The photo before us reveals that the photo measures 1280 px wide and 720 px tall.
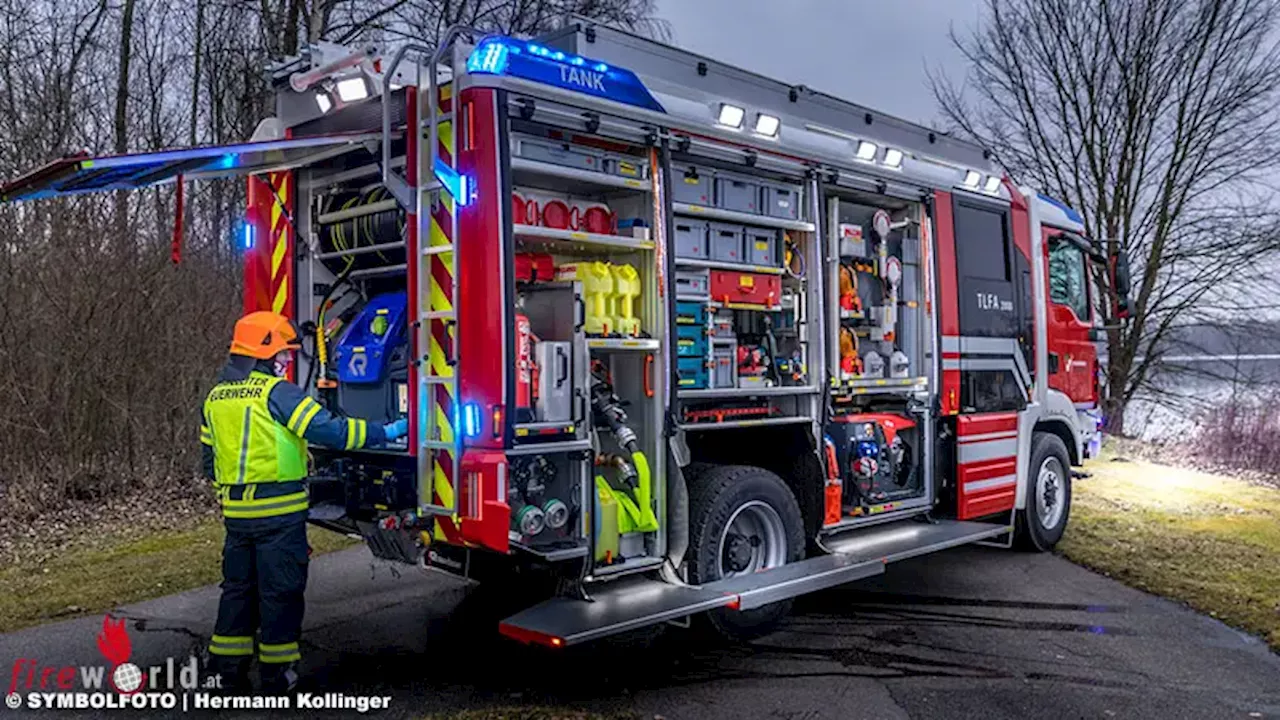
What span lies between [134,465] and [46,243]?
2156mm

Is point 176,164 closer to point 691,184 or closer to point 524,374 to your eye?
point 524,374

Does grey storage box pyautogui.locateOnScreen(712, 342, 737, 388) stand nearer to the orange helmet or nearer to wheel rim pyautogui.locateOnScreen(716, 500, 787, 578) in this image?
wheel rim pyautogui.locateOnScreen(716, 500, 787, 578)

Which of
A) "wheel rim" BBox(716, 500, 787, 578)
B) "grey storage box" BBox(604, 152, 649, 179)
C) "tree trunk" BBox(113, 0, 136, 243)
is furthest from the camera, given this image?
"tree trunk" BBox(113, 0, 136, 243)

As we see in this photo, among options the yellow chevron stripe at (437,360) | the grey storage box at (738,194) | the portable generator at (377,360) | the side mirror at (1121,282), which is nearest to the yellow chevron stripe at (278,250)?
the portable generator at (377,360)

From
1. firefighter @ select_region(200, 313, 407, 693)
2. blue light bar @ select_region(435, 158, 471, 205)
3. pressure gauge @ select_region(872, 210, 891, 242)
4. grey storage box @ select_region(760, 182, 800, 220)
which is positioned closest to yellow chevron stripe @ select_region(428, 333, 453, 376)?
firefighter @ select_region(200, 313, 407, 693)

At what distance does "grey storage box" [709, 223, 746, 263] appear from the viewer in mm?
5824

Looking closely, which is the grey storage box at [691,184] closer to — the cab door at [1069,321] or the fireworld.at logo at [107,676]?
the fireworld.at logo at [107,676]

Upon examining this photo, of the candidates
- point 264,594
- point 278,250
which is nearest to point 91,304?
point 278,250

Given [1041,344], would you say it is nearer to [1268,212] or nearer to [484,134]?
[484,134]

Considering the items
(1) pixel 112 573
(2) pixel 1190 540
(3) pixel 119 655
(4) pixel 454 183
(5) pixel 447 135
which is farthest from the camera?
(2) pixel 1190 540

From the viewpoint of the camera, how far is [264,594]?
15.8 feet

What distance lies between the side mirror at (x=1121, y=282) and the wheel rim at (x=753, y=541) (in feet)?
14.1

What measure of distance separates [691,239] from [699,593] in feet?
6.11

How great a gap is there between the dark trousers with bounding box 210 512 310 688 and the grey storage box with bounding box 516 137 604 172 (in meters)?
2.00
